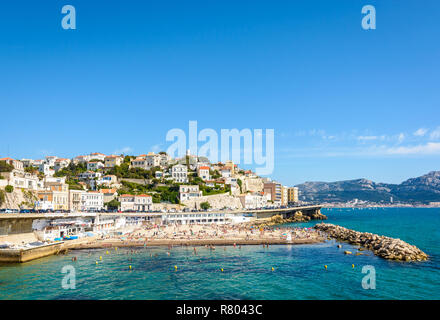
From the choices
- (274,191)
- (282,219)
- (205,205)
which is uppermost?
(274,191)

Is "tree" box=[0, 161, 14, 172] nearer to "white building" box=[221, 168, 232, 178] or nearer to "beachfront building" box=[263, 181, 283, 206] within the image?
"white building" box=[221, 168, 232, 178]

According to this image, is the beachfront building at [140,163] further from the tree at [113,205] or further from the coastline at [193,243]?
the coastline at [193,243]

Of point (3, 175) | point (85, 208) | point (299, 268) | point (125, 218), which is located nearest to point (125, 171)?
point (85, 208)

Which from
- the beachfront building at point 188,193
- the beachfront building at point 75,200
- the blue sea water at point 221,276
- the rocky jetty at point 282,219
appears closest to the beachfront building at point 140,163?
the beachfront building at point 188,193

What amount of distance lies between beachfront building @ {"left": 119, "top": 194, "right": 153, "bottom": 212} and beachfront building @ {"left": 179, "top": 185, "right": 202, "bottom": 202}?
9.48m

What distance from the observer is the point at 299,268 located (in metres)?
30.9

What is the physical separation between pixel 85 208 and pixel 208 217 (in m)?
27.6

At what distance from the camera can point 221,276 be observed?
27.8 m

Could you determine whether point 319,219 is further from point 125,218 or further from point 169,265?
point 169,265

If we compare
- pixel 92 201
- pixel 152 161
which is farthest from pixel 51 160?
pixel 92 201

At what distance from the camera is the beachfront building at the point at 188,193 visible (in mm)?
86875

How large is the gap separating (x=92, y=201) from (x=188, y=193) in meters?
24.3

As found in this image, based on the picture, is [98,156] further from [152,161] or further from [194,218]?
[194,218]

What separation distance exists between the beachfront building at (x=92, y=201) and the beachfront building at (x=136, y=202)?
4573 millimetres
